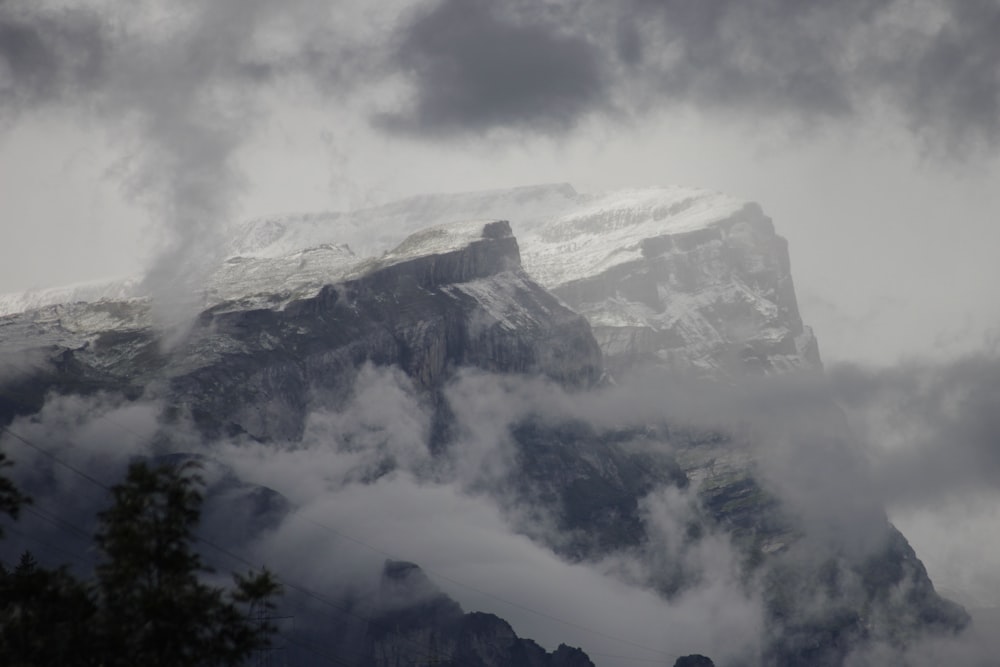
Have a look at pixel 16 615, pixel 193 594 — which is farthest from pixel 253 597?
pixel 16 615

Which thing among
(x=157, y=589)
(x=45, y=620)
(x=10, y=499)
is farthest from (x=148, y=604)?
(x=45, y=620)

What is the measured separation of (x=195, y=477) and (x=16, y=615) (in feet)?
79.7

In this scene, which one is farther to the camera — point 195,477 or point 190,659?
point 195,477

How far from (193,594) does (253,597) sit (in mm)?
12021

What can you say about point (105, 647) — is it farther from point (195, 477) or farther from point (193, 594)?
point (195, 477)

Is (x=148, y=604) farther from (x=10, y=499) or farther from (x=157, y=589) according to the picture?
(x=10, y=499)

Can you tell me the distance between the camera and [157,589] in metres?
152

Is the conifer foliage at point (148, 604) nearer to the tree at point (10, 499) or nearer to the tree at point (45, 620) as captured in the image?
the tree at point (45, 620)

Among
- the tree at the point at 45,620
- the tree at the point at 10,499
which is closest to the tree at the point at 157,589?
the tree at the point at 45,620

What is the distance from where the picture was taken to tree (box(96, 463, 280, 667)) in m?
151

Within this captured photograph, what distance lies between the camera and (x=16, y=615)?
163500 millimetres

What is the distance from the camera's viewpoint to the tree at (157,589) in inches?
5960

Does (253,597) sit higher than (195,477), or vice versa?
(195,477)

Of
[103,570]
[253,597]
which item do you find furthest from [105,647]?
[253,597]
